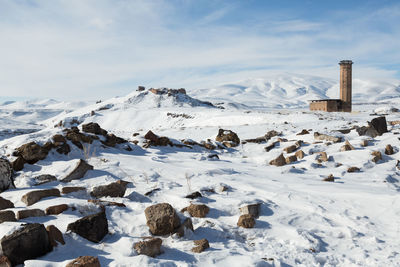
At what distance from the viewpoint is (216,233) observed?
9.90 feet

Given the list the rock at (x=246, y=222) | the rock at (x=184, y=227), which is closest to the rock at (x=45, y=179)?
the rock at (x=184, y=227)

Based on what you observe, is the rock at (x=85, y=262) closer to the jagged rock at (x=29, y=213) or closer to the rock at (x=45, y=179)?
the jagged rock at (x=29, y=213)

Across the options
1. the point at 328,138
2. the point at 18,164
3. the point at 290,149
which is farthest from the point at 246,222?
the point at 328,138

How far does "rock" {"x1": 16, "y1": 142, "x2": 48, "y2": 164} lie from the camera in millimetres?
5285

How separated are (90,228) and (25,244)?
0.52 meters

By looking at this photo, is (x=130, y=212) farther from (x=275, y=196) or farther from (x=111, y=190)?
(x=275, y=196)

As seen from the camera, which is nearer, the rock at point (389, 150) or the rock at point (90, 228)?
the rock at point (90, 228)

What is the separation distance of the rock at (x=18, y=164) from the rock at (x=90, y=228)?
2.71 metres

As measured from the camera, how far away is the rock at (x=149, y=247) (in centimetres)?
253

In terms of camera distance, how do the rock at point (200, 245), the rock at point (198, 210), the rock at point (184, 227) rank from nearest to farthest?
the rock at point (200, 245) < the rock at point (184, 227) < the rock at point (198, 210)

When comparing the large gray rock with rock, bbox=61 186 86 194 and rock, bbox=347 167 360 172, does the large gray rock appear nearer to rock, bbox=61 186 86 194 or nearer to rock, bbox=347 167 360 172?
rock, bbox=61 186 86 194

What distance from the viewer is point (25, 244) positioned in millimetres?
2342

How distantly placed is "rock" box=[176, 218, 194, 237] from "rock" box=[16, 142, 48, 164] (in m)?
3.47

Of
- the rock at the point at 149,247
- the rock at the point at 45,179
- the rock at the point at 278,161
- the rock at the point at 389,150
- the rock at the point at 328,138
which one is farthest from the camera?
the rock at the point at 328,138
